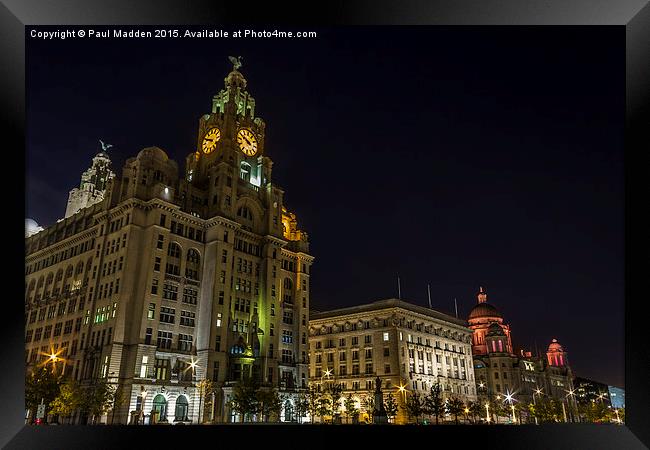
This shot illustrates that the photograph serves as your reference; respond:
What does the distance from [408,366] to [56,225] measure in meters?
83.1

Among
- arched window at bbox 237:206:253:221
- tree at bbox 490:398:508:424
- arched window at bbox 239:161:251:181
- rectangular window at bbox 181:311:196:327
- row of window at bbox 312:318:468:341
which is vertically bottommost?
tree at bbox 490:398:508:424

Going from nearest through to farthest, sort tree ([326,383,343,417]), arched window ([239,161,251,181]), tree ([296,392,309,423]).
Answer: tree ([296,392,309,423]), tree ([326,383,343,417]), arched window ([239,161,251,181])

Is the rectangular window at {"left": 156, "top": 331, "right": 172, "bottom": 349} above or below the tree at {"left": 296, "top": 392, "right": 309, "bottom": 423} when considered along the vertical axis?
above

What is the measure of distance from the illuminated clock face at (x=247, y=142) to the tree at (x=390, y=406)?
60429 millimetres

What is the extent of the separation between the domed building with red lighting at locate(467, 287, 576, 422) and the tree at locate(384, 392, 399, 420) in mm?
46772

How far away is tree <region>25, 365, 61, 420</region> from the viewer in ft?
200

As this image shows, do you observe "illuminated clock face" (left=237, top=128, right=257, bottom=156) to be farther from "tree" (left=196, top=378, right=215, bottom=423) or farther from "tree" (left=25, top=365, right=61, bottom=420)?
"tree" (left=25, top=365, right=61, bottom=420)

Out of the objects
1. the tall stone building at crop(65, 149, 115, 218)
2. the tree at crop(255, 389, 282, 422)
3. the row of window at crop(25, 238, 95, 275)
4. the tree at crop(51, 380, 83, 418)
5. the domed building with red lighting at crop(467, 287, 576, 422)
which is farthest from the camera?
the domed building with red lighting at crop(467, 287, 576, 422)

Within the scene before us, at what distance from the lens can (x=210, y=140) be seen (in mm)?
105688

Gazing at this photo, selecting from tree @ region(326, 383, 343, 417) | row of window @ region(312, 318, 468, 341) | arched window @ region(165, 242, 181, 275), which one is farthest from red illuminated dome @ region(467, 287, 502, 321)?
arched window @ region(165, 242, 181, 275)

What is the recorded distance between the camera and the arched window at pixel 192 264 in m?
86.3

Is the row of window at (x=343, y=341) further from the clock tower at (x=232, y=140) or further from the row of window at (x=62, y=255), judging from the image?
the row of window at (x=62, y=255)

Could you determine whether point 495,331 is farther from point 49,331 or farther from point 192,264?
point 49,331

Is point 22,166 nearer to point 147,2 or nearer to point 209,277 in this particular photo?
point 147,2
